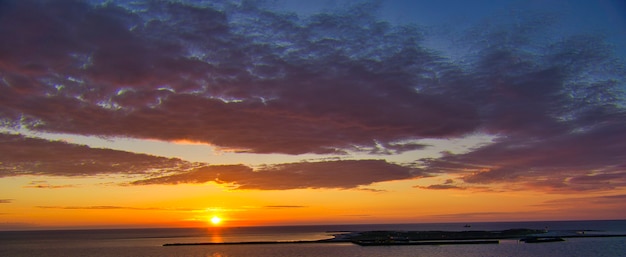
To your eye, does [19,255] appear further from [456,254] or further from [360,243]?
[456,254]

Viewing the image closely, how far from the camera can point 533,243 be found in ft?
335

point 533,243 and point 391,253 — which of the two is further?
point 533,243

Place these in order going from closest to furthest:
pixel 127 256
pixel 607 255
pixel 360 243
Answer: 1. pixel 607 255
2. pixel 127 256
3. pixel 360 243

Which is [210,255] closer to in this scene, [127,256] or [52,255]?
[127,256]

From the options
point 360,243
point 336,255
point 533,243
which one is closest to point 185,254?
point 336,255

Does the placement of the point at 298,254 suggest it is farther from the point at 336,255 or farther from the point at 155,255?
the point at 155,255

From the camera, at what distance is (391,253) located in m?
83.2

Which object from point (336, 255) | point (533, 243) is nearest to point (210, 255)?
point (336, 255)

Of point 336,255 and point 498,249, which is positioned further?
point 498,249

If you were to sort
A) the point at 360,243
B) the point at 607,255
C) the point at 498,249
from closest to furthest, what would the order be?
the point at 607,255 → the point at 498,249 → the point at 360,243

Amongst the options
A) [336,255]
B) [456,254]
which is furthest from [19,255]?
[456,254]

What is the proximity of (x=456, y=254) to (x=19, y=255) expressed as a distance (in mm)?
92734

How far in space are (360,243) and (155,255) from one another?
44493 mm

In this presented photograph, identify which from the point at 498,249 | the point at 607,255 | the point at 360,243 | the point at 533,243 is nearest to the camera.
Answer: the point at 607,255
